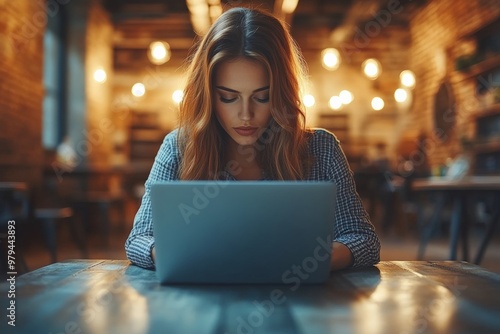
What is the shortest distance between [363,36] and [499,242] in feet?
17.1

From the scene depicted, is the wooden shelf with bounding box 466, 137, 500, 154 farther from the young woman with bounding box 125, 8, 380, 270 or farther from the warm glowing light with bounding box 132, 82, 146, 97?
the young woman with bounding box 125, 8, 380, 270

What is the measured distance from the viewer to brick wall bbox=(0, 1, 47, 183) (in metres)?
5.00

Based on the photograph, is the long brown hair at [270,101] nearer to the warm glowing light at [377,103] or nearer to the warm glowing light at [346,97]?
the warm glowing light at [346,97]

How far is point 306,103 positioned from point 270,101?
202cm

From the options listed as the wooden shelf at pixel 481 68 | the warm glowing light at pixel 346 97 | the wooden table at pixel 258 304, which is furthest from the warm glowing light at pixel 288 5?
the wooden table at pixel 258 304

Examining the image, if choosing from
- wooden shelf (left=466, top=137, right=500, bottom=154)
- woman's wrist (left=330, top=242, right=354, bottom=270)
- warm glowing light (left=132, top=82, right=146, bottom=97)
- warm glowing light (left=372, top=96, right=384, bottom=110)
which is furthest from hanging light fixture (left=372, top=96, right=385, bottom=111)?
woman's wrist (left=330, top=242, right=354, bottom=270)

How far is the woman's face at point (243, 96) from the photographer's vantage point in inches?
56.2

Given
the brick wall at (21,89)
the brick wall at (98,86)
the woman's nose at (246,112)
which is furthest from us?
the brick wall at (98,86)

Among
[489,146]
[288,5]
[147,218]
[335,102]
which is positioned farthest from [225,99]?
[335,102]

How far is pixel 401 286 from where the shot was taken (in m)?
0.95

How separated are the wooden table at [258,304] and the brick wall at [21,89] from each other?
172 inches

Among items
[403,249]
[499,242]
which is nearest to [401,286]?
[403,249]

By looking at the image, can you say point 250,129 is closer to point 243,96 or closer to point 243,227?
point 243,96

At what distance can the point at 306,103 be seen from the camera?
3443 mm
